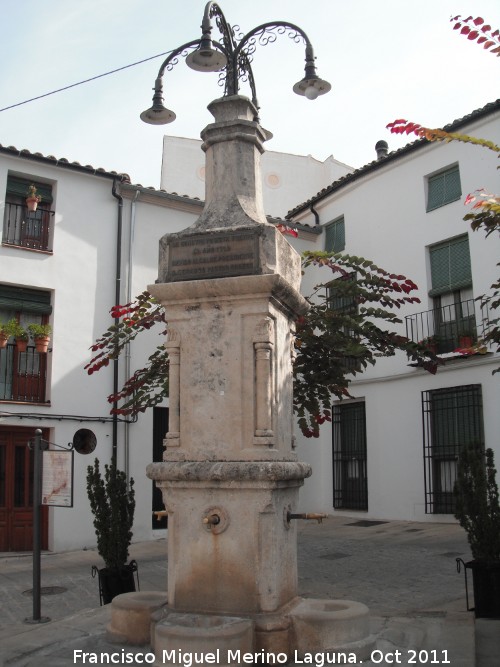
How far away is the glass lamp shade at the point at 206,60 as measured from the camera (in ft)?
22.1

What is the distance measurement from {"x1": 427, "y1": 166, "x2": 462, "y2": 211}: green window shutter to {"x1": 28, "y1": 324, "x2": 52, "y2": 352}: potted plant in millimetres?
8733

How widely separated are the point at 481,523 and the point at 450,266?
950 centimetres

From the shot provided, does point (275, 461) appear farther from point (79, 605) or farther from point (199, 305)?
point (79, 605)

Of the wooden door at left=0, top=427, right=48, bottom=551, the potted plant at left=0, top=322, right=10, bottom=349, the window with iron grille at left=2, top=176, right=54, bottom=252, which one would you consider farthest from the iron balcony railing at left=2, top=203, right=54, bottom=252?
the wooden door at left=0, top=427, right=48, bottom=551

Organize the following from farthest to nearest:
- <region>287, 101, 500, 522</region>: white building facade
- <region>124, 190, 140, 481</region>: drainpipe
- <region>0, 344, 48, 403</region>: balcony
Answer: <region>124, 190, 140, 481</region>: drainpipe, <region>287, 101, 500, 522</region>: white building facade, <region>0, 344, 48, 403</region>: balcony

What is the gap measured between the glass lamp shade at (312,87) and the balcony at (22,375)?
887 centimetres

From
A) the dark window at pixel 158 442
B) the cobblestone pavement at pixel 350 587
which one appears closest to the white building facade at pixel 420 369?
the cobblestone pavement at pixel 350 587

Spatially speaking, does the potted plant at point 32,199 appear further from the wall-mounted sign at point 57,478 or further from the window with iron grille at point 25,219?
the wall-mounted sign at point 57,478

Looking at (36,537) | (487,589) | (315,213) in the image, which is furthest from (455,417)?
(36,537)

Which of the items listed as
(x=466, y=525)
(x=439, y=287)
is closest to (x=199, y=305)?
(x=466, y=525)

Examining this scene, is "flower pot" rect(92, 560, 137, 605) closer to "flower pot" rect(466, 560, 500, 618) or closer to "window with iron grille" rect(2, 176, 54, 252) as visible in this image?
"flower pot" rect(466, 560, 500, 618)

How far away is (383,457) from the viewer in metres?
16.1

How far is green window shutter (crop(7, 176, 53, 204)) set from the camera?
14625 millimetres

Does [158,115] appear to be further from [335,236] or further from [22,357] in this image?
[335,236]
